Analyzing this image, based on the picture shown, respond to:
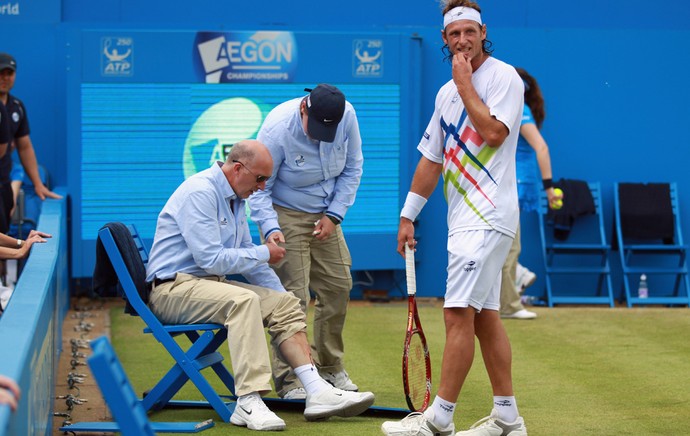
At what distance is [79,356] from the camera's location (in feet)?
26.7

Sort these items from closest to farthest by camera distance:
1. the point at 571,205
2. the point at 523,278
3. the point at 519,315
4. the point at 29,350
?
the point at 29,350 < the point at 519,315 < the point at 523,278 < the point at 571,205

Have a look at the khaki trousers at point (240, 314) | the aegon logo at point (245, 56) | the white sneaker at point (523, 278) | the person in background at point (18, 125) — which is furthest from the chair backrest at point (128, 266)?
the white sneaker at point (523, 278)

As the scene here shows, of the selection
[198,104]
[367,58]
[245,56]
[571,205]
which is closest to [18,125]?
[198,104]

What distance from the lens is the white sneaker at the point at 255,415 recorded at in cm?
564

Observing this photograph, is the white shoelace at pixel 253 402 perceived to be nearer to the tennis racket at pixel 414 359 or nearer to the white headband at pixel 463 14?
the tennis racket at pixel 414 359

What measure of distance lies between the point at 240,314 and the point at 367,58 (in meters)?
5.62

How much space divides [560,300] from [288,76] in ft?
11.0

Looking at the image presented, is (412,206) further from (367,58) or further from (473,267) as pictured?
(367,58)

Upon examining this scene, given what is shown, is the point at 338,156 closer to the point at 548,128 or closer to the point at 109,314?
the point at 109,314

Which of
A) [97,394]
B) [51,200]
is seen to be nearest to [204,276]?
[97,394]

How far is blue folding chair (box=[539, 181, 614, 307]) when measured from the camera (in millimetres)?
11477

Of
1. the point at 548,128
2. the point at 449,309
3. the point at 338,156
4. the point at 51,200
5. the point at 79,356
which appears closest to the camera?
the point at 449,309

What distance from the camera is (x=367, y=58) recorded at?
1094 centimetres

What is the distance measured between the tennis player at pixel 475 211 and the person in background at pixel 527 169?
13.7 ft
